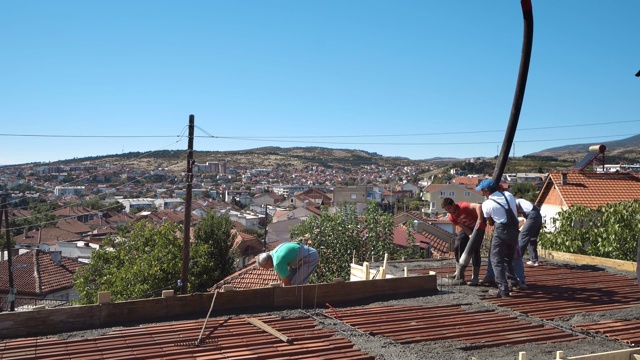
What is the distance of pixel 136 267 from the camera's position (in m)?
20.6

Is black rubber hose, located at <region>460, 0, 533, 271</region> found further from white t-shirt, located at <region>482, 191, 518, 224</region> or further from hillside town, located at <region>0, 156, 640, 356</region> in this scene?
white t-shirt, located at <region>482, 191, 518, 224</region>

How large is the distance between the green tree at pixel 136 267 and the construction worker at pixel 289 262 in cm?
1350

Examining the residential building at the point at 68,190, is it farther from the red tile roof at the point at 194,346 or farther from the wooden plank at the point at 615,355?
the wooden plank at the point at 615,355

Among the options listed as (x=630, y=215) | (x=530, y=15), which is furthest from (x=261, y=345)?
(x=630, y=215)

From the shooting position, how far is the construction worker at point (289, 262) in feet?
24.6

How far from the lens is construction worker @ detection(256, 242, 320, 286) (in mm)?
7512

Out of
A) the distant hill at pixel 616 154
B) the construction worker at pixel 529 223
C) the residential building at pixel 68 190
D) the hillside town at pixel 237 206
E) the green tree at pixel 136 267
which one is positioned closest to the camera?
the construction worker at pixel 529 223

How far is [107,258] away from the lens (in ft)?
75.9

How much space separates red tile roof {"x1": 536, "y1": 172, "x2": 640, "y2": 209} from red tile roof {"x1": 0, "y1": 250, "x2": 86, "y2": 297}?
70.9 ft

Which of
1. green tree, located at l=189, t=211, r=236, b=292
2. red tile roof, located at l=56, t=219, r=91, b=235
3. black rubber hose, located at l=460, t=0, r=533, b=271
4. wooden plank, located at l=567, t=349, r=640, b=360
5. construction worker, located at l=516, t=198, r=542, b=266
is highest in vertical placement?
black rubber hose, located at l=460, t=0, r=533, b=271

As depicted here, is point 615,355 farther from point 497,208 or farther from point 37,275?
point 37,275

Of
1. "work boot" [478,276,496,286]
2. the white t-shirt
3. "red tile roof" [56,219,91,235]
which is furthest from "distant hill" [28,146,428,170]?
the white t-shirt

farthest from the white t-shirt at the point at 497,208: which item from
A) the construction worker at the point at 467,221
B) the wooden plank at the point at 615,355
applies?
the wooden plank at the point at 615,355

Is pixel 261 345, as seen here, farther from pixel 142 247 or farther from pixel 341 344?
pixel 142 247
